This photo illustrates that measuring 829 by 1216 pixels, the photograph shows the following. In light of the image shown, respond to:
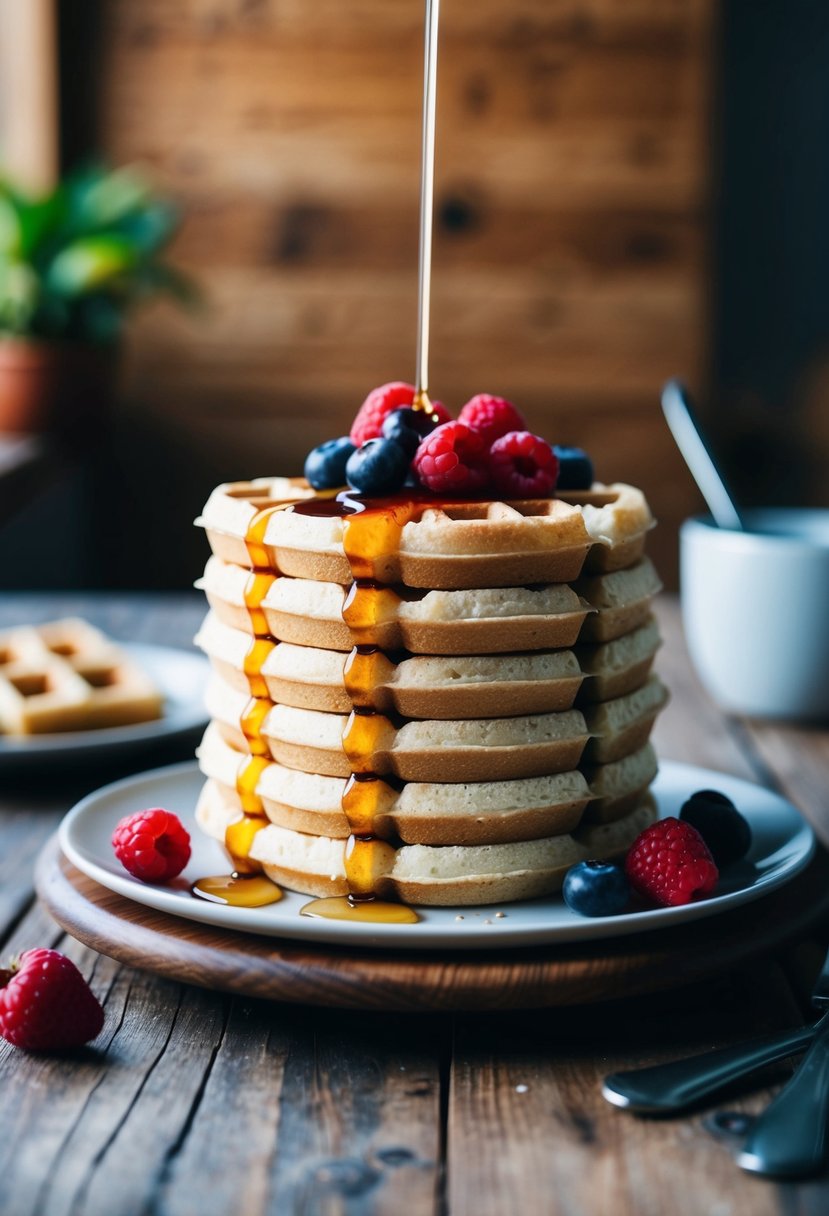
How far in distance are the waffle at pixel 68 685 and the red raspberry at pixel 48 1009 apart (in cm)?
82

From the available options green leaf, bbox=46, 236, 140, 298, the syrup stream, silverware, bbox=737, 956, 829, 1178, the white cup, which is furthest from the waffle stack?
green leaf, bbox=46, 236, 140, 298

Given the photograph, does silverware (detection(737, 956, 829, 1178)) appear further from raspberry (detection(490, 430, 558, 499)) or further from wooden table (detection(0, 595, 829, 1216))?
raspberry (detection(490, 430, 558, 499))

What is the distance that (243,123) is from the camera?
4441 mm

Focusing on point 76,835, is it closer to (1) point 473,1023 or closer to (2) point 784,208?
(1) point 473,1023

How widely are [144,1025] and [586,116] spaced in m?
3.86

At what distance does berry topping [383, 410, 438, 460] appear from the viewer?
53.7 inches

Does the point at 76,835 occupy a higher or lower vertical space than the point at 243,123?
lower

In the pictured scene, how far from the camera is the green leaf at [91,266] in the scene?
3.95 m

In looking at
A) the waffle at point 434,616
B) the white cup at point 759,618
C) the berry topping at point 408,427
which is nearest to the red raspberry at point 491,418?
the berry topping at point 408,427

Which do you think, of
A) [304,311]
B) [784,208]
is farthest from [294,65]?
[784,208]

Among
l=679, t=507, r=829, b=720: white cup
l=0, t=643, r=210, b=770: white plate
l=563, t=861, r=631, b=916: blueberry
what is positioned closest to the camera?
l=563, t=861, r=631, b=916: blueberry

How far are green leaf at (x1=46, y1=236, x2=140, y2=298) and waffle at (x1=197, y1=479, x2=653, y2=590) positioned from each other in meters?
2.84

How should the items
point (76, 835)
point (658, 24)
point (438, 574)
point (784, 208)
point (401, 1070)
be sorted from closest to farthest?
point (401, 1070)
point (438, 574)
point (76, 835)
point (658, 24)
point (784, 208)

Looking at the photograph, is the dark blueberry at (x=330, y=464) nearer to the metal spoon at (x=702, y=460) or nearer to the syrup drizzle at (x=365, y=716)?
the syrup drizzle at (x=365, y=716)
